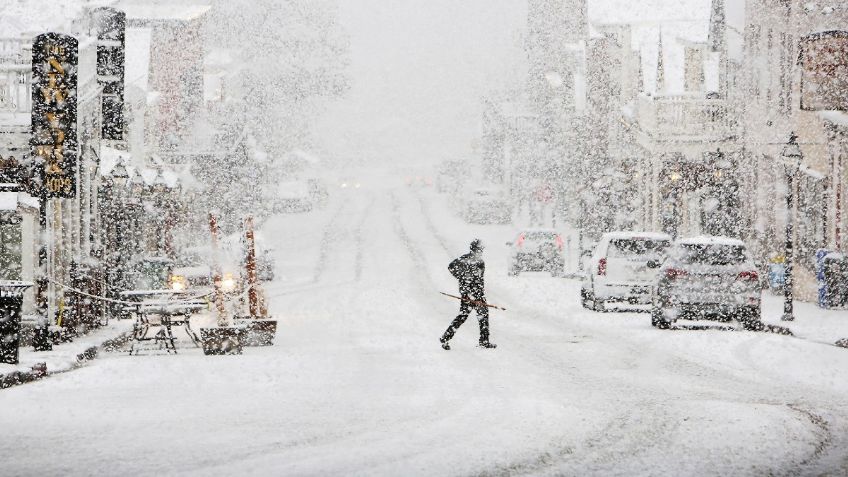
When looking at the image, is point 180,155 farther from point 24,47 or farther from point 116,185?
point 24,47

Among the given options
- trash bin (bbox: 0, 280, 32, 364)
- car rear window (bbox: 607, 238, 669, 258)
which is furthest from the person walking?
car rear window (bbox: 607, 238, 669, 258)

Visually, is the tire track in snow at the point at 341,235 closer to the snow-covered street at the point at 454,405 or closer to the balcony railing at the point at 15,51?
the balcony railing at the point at 15,51

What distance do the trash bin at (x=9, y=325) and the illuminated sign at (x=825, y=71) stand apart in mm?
15064

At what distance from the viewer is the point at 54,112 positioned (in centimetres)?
1709

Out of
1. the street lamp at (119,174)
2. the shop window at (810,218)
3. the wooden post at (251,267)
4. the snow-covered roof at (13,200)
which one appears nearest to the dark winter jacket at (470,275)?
the wooden post at (251,267)

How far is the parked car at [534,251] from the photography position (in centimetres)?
3866

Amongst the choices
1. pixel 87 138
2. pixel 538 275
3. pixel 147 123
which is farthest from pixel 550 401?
pixel 147 123

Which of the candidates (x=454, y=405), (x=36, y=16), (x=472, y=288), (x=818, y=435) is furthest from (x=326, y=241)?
(x=818, y=435)

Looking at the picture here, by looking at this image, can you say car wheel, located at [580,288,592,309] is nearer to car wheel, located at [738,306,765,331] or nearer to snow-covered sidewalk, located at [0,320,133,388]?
car wheel, located at [738,306,765,331]

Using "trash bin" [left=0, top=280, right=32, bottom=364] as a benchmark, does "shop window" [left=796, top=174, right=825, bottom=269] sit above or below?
above

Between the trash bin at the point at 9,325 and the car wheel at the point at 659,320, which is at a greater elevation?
the trash bin at the point at 9,325

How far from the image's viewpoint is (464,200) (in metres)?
67.6

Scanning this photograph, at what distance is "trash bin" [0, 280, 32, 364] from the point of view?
14.1 m

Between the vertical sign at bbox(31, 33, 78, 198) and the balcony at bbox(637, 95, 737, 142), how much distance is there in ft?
77.8
